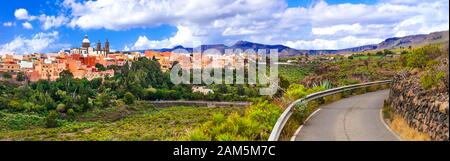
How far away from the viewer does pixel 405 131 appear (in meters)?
10.7

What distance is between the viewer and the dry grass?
30.6 feet

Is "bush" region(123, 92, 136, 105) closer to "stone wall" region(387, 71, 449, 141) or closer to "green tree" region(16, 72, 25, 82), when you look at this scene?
"green tree" region(16, 72, 25, 82)

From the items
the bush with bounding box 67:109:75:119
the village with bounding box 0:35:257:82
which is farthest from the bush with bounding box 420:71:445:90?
the bush with bounding box 67:109:75:119

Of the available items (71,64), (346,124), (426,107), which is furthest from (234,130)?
(71,64)

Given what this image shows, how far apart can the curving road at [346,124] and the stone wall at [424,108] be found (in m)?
0.61

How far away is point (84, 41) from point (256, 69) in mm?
100295

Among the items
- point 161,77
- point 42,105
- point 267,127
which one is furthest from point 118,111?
point 267,127

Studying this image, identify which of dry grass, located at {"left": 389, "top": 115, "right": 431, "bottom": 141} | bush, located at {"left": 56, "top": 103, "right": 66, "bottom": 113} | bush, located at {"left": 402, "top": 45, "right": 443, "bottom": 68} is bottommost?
bush, located at {"left": 56, "top": 103, "right": 66, "bottom": 113}

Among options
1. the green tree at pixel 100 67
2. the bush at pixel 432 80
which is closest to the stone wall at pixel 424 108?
the bush at pixel 432 80

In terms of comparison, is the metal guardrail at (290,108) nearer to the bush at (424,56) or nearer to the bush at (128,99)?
the bush at (424,56)

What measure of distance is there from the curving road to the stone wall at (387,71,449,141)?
61 cm

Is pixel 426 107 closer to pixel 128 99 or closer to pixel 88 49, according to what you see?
pixel 128 99
